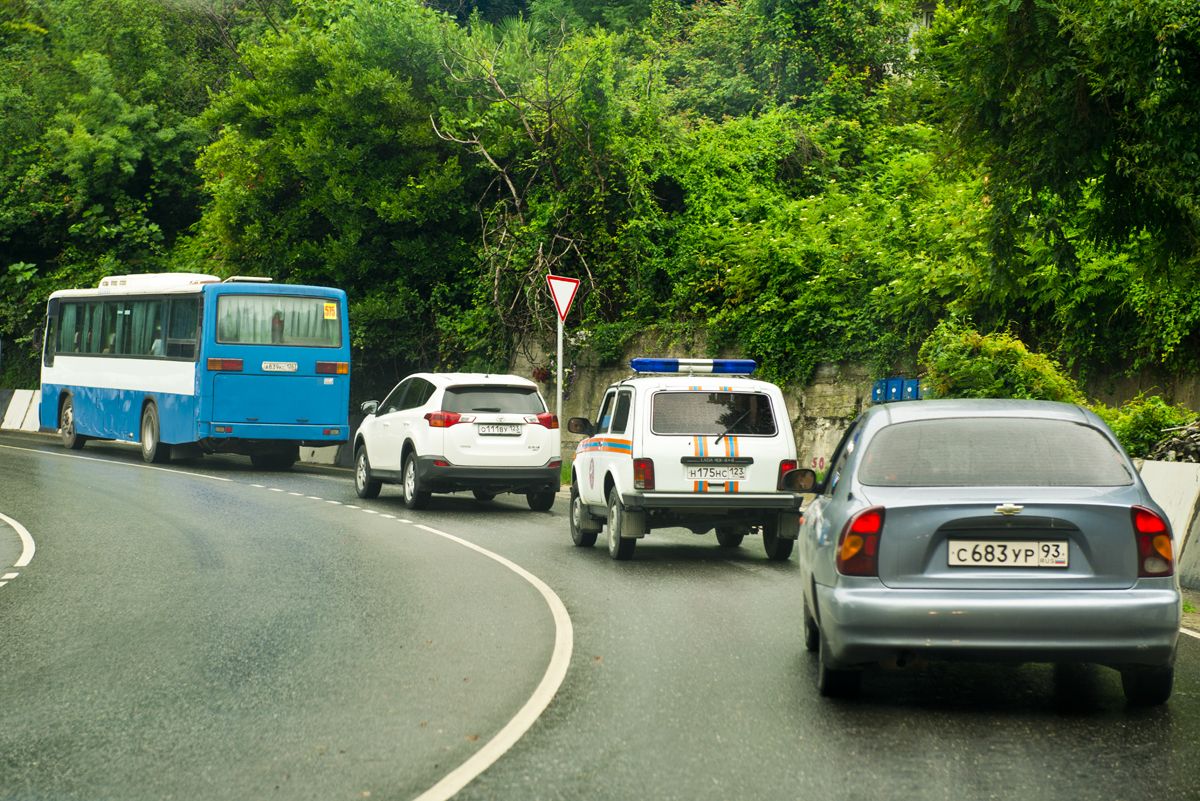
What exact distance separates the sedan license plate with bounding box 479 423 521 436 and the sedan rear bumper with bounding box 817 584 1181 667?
12062mm

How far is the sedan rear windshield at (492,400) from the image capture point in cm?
1922

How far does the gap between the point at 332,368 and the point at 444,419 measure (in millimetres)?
8265

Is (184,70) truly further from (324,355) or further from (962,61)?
(962,61)

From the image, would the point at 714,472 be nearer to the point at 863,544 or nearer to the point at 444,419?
the point at 444,419

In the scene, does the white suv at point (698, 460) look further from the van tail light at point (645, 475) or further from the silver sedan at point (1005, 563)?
the silver sedan at point (1005, 563)

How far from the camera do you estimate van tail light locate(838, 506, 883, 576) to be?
727cm

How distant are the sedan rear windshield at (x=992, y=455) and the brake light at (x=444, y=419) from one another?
11.7m

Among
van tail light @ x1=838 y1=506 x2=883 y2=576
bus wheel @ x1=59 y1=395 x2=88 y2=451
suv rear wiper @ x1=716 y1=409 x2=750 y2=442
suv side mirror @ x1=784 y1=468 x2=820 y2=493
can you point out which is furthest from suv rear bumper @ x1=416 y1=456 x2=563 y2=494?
bus wheel @ x1=59 y1=395 x2=88 y2=451

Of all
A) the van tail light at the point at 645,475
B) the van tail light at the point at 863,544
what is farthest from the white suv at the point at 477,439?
the van tail light at the point at 863,544

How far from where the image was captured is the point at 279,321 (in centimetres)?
2645

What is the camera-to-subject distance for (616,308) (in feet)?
94.6

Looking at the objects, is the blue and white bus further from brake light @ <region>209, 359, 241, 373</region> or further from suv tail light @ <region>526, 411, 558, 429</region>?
suv tail light @ <region>526, 411, 558, 429</region>

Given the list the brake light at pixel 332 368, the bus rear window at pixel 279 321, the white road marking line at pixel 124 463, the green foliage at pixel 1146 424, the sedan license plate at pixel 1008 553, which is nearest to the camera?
the sedan license plate at pixel 1008 553

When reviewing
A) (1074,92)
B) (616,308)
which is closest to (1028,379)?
(1074,92)
